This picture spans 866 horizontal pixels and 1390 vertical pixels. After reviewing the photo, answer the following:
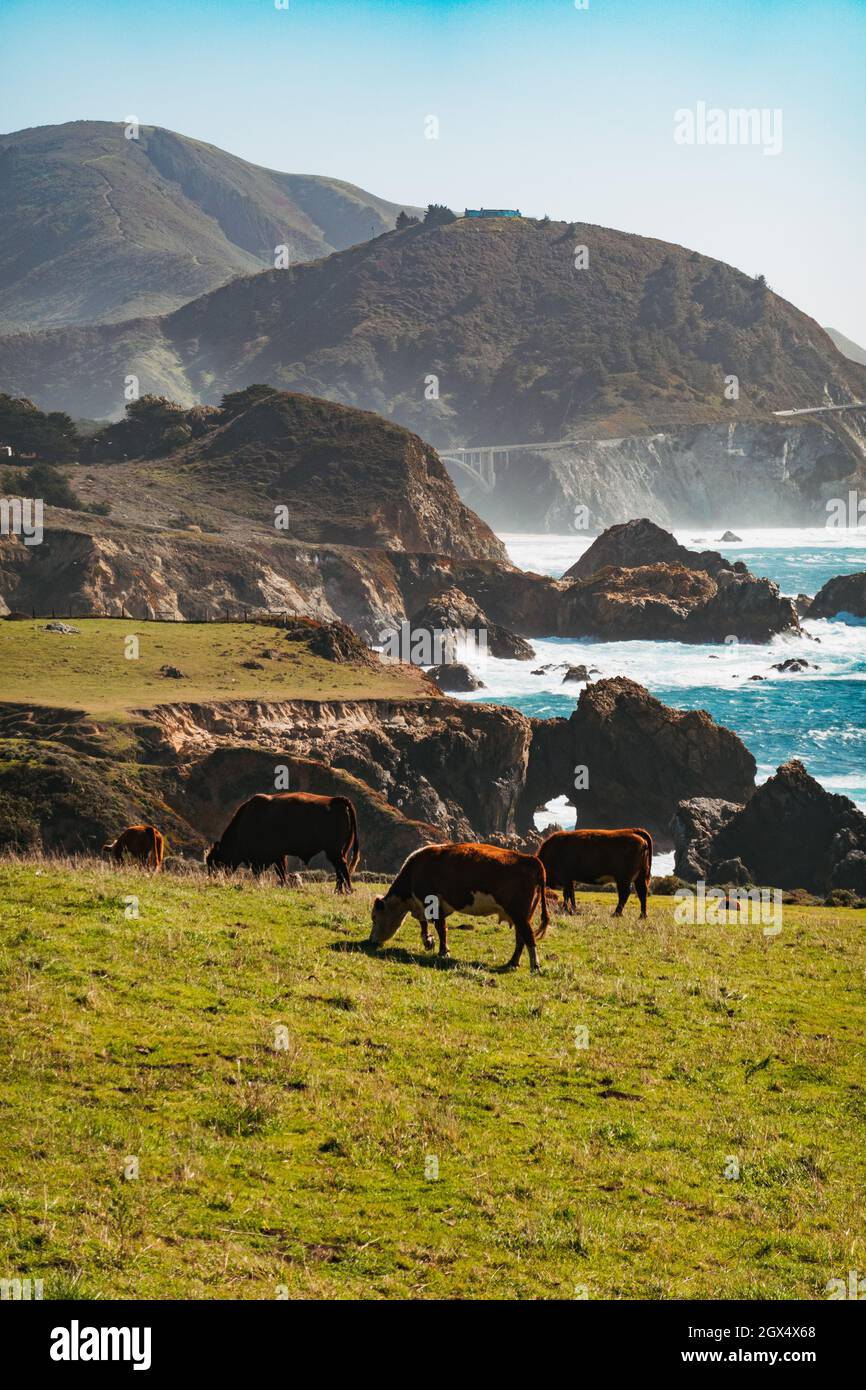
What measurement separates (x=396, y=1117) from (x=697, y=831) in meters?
42.0

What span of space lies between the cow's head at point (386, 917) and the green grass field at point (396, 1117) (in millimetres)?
375

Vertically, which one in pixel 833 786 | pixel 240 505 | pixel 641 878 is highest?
pixel 240 505

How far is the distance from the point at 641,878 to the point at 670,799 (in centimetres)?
4006

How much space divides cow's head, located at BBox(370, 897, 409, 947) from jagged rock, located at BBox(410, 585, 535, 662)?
313 feet

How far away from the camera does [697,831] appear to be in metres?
53.6

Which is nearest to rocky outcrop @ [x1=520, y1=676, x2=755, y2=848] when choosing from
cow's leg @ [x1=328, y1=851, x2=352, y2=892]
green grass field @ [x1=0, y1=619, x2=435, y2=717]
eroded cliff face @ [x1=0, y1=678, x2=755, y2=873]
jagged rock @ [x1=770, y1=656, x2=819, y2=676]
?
eroded cliff face @ [x1=0, y1=678, x2=755, y2=873]

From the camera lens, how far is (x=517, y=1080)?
14594 millimetres

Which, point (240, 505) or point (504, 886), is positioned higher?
point (240, 505)

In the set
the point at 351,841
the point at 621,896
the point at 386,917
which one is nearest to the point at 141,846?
the point at 351,841

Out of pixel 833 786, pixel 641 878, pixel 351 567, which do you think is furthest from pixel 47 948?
pixel 351 567

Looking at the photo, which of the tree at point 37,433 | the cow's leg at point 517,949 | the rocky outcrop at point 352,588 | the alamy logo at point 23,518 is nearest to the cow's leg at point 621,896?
the cow's leg at point 517,949
